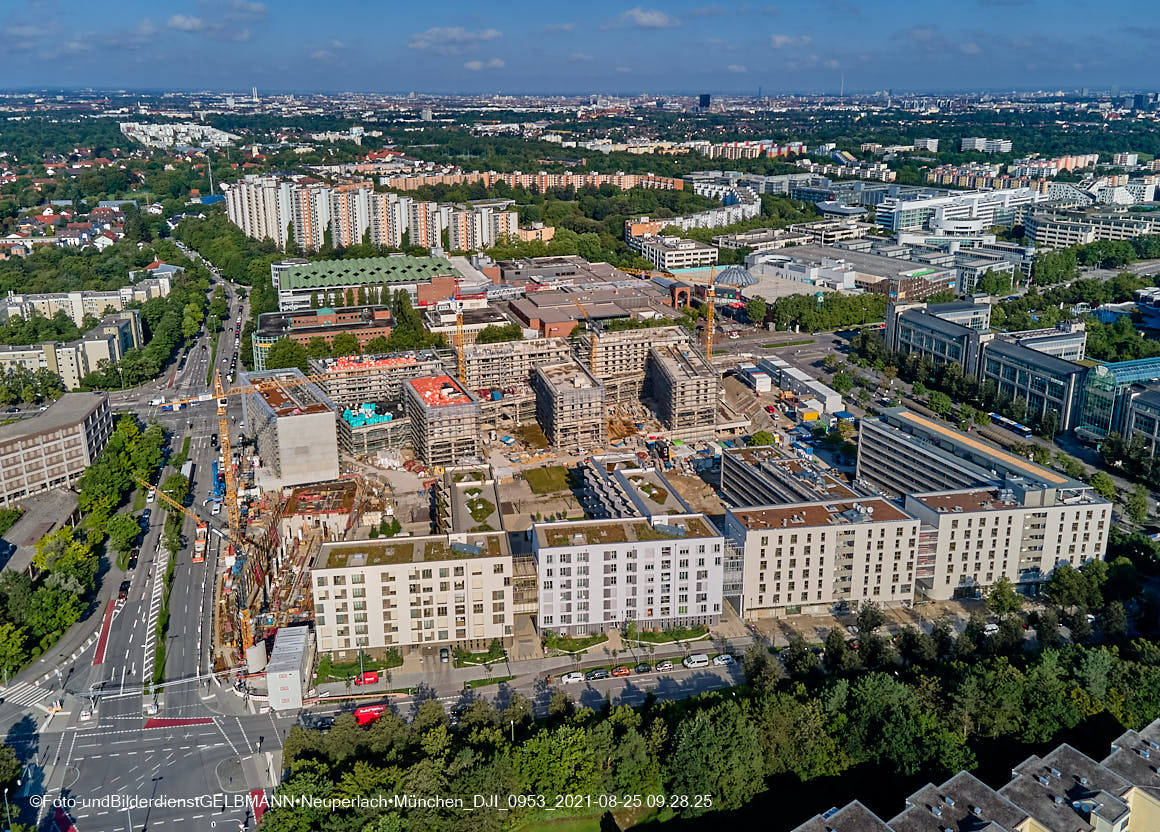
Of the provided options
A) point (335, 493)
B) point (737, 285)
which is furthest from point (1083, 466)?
point (737, 285)

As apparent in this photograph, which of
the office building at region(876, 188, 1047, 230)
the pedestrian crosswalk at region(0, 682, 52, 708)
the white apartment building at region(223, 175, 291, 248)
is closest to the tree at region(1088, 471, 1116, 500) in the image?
the pedestrian crosswalk at region(0, 682, 52, 708)

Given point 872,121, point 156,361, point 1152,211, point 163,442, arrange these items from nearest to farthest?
point 163,442, point 156,361, point 1152,211, point 872,121

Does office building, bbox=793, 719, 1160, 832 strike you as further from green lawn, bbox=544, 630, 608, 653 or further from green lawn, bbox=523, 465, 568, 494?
green lawn, bbox=523, 465, 568, 494

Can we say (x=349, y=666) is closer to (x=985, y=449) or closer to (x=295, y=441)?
(x=295, y=441)

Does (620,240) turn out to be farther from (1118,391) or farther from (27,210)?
(27,210)

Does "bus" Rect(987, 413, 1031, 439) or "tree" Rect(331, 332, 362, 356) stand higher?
"tree" Rect(331, 332, 362, 356)

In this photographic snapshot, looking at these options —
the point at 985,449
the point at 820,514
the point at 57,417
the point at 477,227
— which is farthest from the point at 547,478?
the point at 477,227

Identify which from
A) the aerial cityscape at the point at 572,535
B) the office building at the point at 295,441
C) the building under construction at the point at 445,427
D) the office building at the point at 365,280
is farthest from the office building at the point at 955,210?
the office building at the point at 295,441
